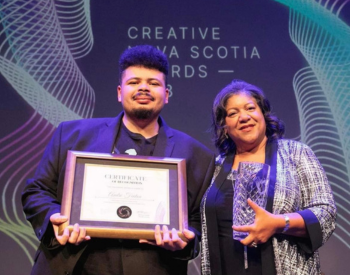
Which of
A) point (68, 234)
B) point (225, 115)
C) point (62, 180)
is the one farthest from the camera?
point (225, 115)

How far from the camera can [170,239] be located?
5.16ft

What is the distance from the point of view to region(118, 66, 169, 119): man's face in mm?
1906

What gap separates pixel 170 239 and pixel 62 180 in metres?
0.52

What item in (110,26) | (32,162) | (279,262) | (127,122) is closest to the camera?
(279,262)

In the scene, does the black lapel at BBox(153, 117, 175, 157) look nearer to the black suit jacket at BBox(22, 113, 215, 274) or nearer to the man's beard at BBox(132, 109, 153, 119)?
the black suit jacket at BBox(22, 113, 215, 274)

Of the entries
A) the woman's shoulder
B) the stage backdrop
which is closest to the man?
the woman's shoulder

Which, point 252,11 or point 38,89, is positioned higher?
point 252,11

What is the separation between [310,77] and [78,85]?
1529mm

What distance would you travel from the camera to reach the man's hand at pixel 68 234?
1515 mm

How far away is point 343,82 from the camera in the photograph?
9.71 ft

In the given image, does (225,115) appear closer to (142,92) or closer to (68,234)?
(142,92)

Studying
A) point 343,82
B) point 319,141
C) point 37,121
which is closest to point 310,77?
point 343,82

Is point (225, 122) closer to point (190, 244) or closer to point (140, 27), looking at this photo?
point (190, 244)

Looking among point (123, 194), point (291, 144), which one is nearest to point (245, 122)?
point (291, 144)
